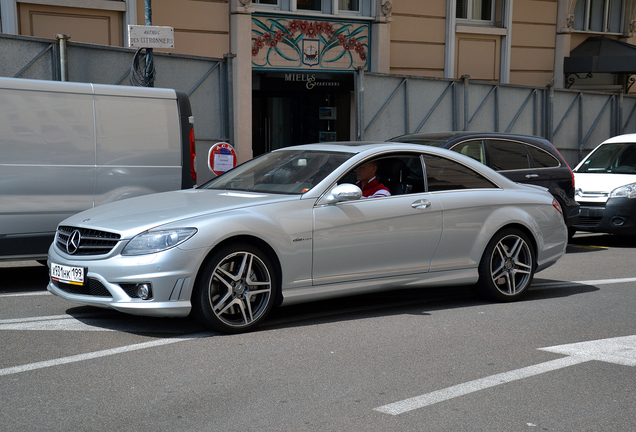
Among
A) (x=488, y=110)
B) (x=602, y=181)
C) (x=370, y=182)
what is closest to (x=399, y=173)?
(x=370, y=182)

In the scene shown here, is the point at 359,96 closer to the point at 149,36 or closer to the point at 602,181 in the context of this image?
the point at 149,36

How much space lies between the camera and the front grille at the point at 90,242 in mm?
5422

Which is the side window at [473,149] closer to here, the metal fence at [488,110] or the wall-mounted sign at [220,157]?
the wall-mounted sign at [220,157]

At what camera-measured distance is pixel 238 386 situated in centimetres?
439

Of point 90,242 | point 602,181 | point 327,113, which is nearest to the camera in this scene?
point 90,242

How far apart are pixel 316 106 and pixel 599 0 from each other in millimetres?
9796

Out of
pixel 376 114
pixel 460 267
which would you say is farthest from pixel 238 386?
pixel 376 114

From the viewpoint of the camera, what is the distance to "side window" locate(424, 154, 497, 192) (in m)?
6.72

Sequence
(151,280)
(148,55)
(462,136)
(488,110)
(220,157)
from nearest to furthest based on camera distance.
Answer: (151,280) → (462,136) → (148,55) → (220,157) → (488,110)

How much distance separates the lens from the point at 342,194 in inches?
232

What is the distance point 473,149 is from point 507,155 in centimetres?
56

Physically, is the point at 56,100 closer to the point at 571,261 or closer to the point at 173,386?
the point at 173,386

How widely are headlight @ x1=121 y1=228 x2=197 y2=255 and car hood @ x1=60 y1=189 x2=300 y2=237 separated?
6cm

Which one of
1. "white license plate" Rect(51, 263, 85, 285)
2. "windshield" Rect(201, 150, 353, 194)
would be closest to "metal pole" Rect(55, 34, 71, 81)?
"windshield" Rect(201, 150, 353, 194)
